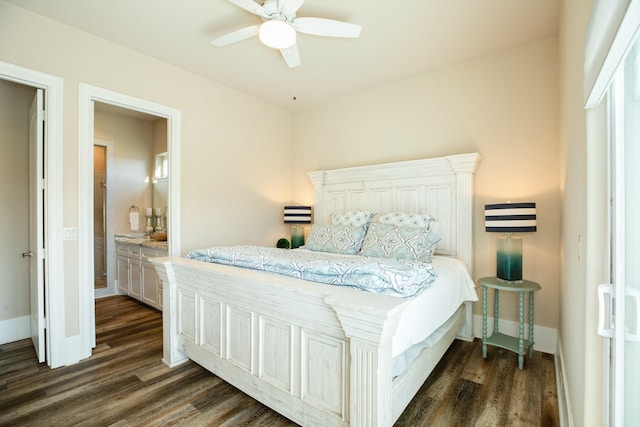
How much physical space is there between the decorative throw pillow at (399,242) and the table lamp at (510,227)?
1.65 ft

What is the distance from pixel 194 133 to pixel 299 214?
1.64m

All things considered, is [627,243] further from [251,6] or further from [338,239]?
[338,239]

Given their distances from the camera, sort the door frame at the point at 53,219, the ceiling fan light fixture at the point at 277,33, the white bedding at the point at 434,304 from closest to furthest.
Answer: the white bedding at the point at 434,304 → the ceiling fan light fixture at the point at 277,33 → the door frame at the point at 53,219

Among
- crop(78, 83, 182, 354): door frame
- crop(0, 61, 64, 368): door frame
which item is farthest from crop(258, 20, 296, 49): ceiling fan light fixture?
crop(0, 61, 64, 368): door frame

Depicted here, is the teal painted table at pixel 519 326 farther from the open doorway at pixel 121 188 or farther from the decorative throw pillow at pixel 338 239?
the open doorway at pixel 121 188

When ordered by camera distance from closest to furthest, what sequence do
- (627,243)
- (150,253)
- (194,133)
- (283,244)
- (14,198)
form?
(627,243), (14,198), (194,133), (150,253), (283,244)

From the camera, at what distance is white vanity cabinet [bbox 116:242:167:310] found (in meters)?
3.71

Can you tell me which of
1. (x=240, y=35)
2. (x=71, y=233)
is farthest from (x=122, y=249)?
(x=240, y=35)

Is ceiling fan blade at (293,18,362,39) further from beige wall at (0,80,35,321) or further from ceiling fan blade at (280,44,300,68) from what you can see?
beige wall at (0,80,35,321)

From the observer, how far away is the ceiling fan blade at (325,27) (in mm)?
2049

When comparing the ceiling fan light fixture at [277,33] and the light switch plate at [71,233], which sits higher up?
the ceiling fan light fixture at [277,33]

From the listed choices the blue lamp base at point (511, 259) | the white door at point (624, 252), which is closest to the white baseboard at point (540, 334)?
the blue lamp base at point (511, 259)

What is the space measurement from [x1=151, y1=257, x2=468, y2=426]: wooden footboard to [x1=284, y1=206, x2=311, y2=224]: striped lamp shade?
6.47 feet

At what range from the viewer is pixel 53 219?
2.39m
